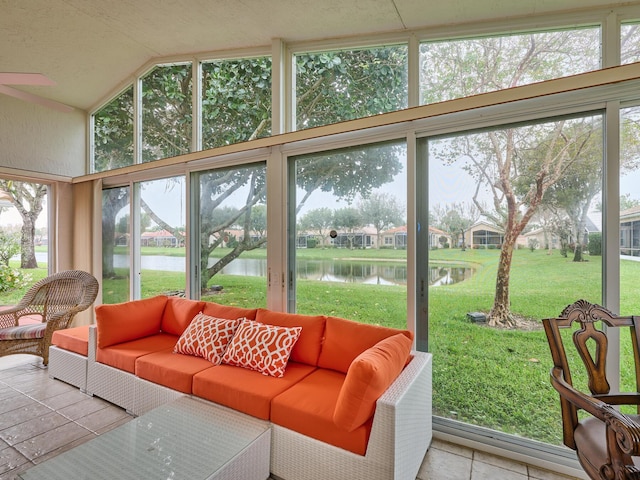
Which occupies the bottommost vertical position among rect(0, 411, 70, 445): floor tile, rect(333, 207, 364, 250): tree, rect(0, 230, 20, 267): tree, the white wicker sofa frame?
rect(0, 411, 70, 445): floor tile

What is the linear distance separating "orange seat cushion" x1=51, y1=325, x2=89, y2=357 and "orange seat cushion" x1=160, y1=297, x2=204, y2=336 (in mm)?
629

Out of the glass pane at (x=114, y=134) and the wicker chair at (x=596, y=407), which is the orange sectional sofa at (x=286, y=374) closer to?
the wicker chair at (x=596, y=407)

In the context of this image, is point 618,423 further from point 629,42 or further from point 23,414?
point 23,414

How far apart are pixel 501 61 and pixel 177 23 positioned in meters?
2.78

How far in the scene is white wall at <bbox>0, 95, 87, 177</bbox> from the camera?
3855mm

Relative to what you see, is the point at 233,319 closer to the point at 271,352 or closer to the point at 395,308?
the point at 271,352

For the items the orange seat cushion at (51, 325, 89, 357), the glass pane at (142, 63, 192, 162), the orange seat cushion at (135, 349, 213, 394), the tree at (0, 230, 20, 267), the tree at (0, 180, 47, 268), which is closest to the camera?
the orange seat cushion at (135, 349, 213, 394)

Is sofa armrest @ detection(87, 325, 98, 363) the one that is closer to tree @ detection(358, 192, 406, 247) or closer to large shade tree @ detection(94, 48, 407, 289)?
large shade tree @ detection(94, 48, 407, 289)

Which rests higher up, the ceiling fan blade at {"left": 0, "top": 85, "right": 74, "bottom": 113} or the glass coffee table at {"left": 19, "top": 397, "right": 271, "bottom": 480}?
the ceiling fan blade at {"left": 0, "top": 85, "right": 74, "bottom": 113}

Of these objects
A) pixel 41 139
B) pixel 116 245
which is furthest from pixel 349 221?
pixel 41 139

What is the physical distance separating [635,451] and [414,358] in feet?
3.87

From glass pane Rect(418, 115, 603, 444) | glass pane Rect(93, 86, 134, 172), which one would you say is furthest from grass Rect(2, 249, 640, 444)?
glass pane Rect(93, 86, 134, 172)

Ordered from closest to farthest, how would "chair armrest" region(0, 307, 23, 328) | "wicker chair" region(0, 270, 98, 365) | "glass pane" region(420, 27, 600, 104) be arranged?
"glass pane" region(420, 27, 600, 104) < "wicker chair" region(0, 270, 98, 365) < "chair armrest" region(0, 307, 23, 328)

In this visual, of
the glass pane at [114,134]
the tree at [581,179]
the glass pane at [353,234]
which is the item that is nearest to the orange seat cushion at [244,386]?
the glass pane at [353,234]
